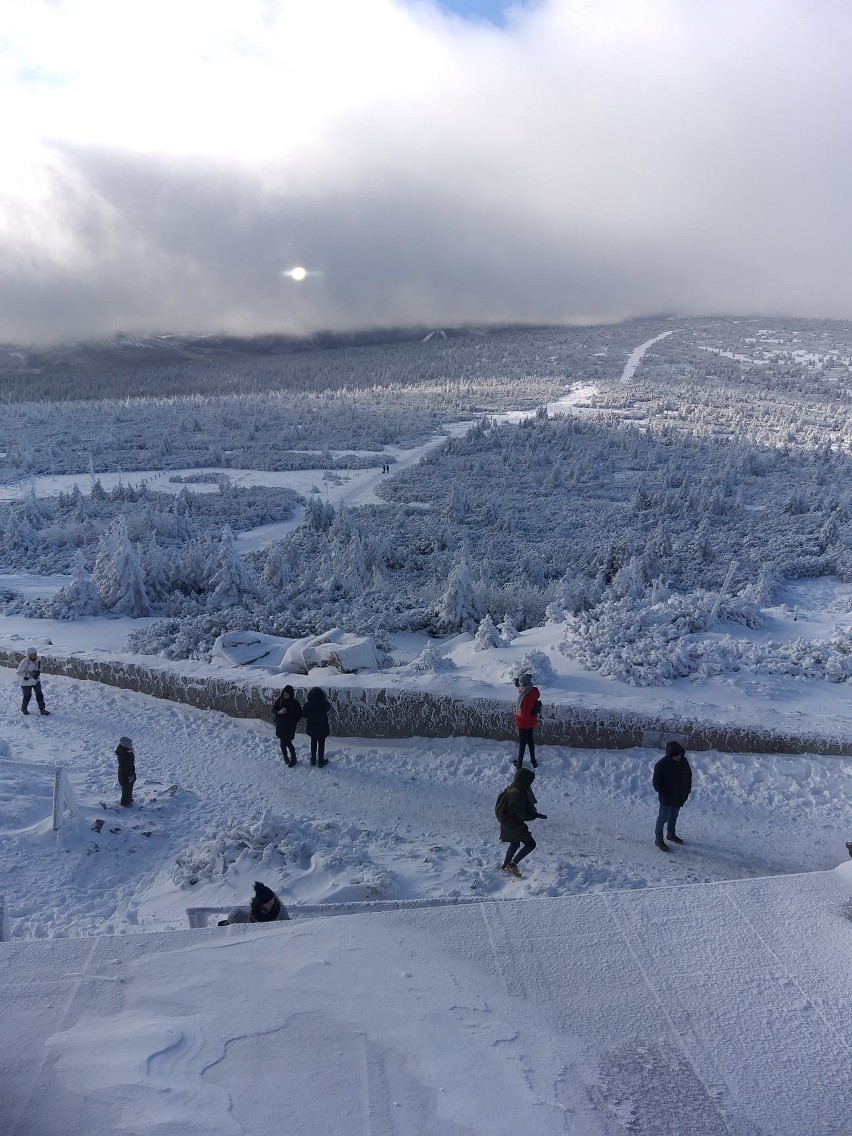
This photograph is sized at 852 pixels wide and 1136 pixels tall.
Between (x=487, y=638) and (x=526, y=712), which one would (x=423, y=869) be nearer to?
(x=526, y=712)

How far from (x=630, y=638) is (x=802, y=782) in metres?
3.48

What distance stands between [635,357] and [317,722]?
103 m

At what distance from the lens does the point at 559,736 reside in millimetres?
9000

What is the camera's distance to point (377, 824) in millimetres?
7938

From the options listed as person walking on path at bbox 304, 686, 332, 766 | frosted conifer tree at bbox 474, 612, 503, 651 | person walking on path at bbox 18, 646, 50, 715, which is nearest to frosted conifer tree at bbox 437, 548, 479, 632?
frosted conifer tree at bbox 474, 612, 503, 651

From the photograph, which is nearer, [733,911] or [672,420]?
[733,911]

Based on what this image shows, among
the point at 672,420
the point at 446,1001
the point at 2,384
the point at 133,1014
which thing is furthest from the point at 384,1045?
the point at 2,384

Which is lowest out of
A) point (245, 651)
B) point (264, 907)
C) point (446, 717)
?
point (245, 651)

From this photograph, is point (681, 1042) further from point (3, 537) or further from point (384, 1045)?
point (3, 537)

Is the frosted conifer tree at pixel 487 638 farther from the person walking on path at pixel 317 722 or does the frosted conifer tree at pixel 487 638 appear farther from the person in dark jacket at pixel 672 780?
the person in dark jacket at pixel 672 780

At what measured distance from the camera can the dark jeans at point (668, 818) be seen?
22.3 feet

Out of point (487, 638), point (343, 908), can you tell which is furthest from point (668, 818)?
point (487, 638)

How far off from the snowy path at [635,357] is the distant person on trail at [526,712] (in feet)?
261

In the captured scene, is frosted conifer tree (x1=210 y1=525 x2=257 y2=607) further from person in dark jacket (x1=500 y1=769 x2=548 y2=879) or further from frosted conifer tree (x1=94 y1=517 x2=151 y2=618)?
person in dark jacket (x1=500 y1=769 x2=548 y2=879)
